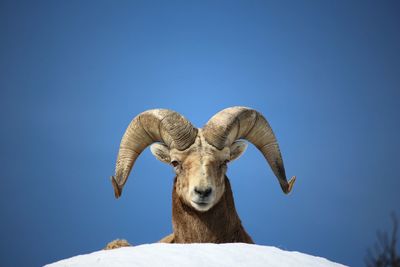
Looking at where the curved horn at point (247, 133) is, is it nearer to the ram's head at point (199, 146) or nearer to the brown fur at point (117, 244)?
the ram's head at point (199, 146)

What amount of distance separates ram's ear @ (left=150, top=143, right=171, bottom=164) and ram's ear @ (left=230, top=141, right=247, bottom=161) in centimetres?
124

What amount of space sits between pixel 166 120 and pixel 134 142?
40.0 inches

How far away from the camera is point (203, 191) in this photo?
9078 mm

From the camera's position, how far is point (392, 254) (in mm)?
7535

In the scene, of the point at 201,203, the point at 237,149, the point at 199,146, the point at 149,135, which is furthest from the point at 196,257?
the point at 149,135

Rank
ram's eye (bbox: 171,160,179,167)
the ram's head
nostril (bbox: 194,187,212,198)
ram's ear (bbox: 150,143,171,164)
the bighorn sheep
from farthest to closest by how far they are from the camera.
A: 1. ram's ear (bbox: 150,143,171,164)
2. ram's eye (bbox: 171,160,179,167)
3. the bighorn sheep
4. the ram's head
5. nostril (bbox: 194,187,212,198)

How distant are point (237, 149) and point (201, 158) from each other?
4.51 ft

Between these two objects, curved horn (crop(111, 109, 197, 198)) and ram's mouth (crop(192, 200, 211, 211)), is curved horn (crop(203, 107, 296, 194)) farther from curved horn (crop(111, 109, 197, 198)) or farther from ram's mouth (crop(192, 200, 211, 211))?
ram's mouth (crop(192, 200, 211, 211))

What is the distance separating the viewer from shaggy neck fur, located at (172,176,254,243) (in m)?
9.71

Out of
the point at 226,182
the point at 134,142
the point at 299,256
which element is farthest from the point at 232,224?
the point at 299,256

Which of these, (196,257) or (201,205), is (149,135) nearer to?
(201,205)

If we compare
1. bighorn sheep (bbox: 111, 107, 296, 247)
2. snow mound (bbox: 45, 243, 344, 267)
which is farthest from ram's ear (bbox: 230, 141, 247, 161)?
snow mound (bbox: 45, 243, 344, 267)

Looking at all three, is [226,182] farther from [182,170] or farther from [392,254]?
[392,254]

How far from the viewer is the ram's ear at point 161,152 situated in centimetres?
1062
